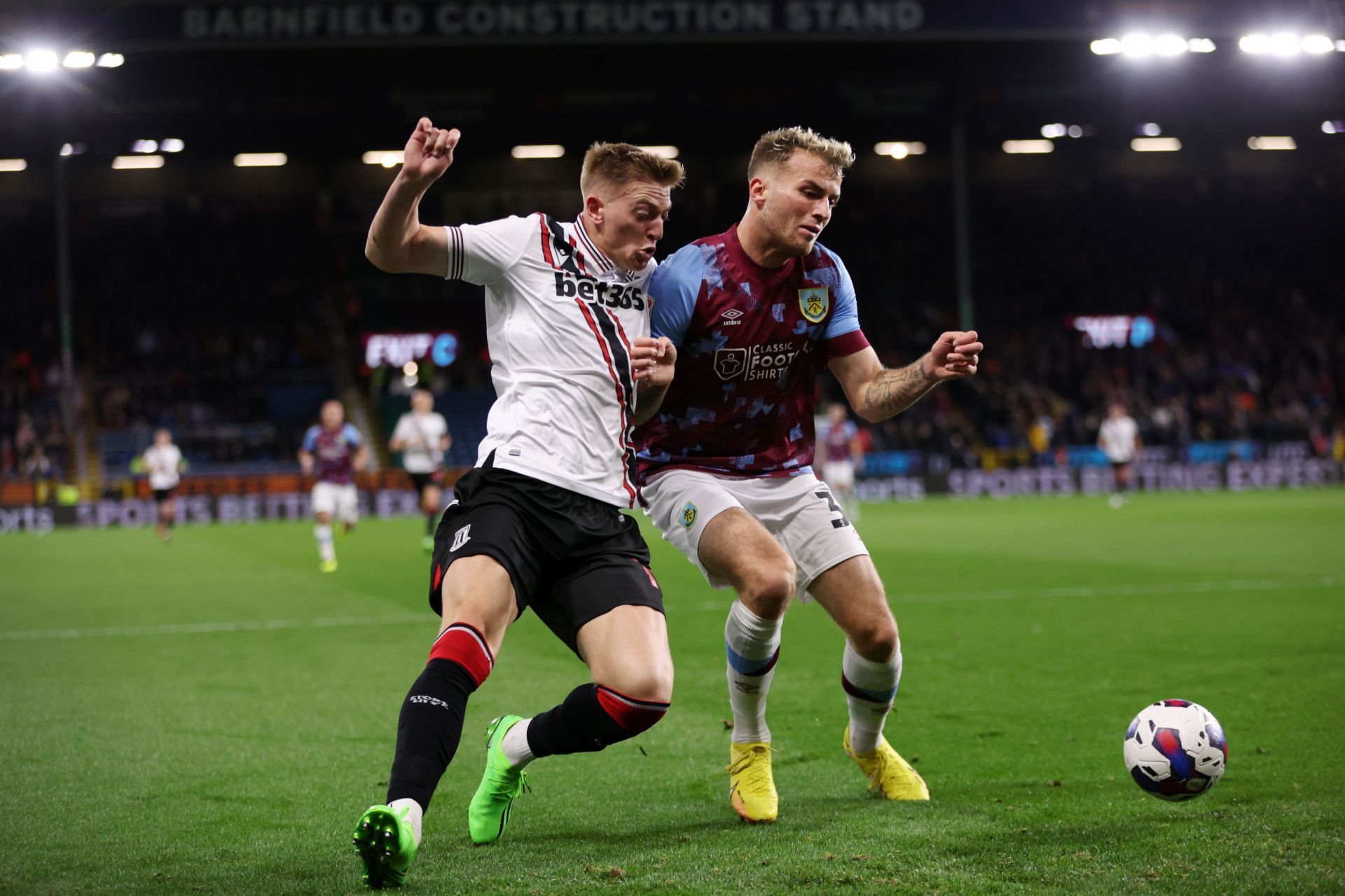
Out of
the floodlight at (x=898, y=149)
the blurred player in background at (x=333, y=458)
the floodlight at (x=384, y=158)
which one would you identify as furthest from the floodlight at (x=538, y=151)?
the blurred player in background at (x=333, y=458)

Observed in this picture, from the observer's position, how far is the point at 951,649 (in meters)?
A: 8.39

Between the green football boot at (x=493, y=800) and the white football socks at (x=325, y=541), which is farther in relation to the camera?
the white football socks at (x=325, y=541)

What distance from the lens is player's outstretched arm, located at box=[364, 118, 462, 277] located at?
3631 mm

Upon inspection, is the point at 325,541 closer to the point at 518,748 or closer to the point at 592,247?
the point at 518,748

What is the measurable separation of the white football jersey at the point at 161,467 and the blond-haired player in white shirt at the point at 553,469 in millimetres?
19837

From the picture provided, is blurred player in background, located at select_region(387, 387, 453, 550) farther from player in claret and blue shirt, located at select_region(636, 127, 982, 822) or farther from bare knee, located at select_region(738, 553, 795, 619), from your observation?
bare knee, located at select_region(738, 553, 795, 619)

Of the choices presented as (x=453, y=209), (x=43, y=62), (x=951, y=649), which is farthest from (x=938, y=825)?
(x=453, y=209)

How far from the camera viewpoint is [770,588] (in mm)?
4441

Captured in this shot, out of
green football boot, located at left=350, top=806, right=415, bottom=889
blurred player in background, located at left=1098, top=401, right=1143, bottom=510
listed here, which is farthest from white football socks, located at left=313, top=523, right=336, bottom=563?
blurred player in background, located at left=1098, top=401, right=1143, bottom=510

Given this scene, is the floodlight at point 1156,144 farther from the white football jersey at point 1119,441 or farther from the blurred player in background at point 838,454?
the blurred player in background at point 838,454

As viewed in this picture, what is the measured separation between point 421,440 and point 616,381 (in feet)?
47.9

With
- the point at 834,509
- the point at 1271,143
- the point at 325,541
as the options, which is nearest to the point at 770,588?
the point at 834,509

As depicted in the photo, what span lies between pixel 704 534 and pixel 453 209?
1386 inches

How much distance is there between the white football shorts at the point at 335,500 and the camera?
15742 mm
